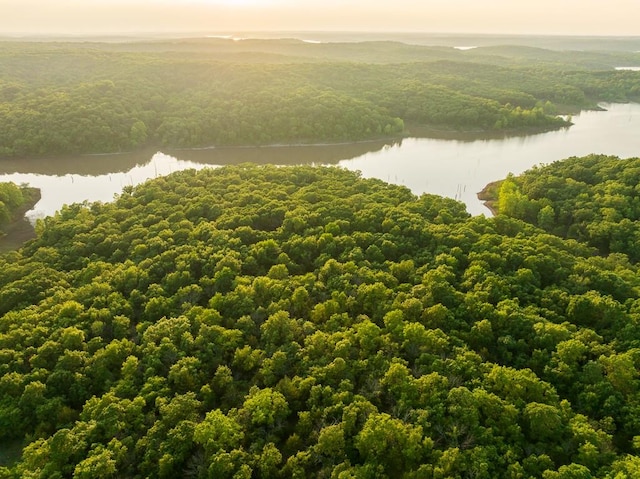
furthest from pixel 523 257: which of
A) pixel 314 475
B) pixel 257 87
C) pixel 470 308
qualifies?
pixel 257 87

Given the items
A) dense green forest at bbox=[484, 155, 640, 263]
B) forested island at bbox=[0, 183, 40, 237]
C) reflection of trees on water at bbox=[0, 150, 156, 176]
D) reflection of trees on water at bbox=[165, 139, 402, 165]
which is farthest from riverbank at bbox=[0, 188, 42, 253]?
dense green forest at bbox=[484, 155, 640, 263]

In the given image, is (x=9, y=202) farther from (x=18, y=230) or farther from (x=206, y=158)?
(x=206, y=158)

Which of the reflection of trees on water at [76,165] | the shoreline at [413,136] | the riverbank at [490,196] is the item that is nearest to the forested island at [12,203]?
the reflection of trees on water at [76,165]

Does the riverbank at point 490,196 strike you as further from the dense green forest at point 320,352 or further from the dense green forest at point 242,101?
the dense green forest at point 242,101

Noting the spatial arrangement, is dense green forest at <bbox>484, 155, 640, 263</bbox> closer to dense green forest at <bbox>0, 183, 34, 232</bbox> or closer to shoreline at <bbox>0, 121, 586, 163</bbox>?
shoreline at <bbox>0, 121, 586, 163</bbox>

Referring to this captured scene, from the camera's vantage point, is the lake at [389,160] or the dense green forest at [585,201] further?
the lake at [389,160]

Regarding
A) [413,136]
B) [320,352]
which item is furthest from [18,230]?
[413,136]

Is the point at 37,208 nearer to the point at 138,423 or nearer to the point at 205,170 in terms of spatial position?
the point at 205,170
